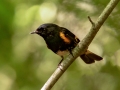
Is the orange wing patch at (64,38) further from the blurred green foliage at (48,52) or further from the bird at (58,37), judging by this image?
the blurred green foliage at (48,52)

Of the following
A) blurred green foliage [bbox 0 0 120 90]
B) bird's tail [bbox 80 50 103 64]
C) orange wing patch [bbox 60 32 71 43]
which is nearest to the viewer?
orange wing patch [bbox 60 32 71 43]

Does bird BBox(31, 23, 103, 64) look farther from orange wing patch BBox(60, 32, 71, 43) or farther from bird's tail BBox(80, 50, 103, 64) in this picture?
bird's tail BBox(80, 50, 103, 64)

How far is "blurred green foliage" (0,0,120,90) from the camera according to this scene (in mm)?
1597

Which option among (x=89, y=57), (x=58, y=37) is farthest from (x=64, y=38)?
(x=89, y=57)

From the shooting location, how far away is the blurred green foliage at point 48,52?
1.60 meters

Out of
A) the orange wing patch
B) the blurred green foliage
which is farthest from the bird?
the blurred green foliage

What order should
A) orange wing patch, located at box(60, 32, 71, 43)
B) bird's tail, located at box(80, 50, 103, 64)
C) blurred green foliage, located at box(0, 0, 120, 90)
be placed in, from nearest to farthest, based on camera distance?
orange wing patch, located at box(60, 32, 71, 43) → bird's tail, located at box(80, 50, 103, 64) → blurred green foliage, located at box(0, 0, 120, 90)

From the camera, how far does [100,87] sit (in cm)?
180

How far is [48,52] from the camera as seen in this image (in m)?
Result: 1.75

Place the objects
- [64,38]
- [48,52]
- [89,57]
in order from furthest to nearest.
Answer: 1. [48,52]
2. [89,57]
3. [64,38]

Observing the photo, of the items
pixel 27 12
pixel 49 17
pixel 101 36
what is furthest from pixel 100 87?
pixel 27 12

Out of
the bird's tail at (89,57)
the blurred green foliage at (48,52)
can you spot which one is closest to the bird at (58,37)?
the bird's tail at (89,57)

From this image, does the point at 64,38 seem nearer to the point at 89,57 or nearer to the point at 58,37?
the point at 58,37

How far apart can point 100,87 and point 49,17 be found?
539 millimetres
